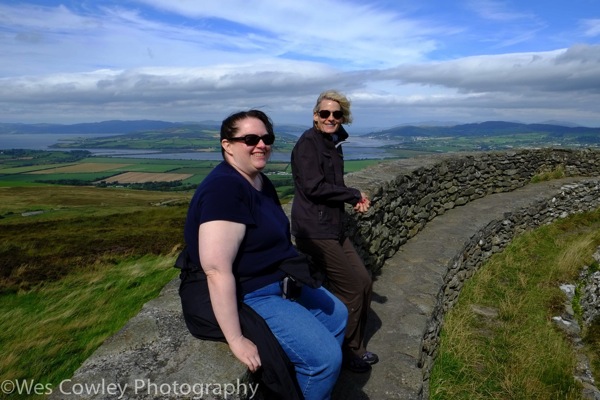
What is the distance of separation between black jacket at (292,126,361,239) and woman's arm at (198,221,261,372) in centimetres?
135

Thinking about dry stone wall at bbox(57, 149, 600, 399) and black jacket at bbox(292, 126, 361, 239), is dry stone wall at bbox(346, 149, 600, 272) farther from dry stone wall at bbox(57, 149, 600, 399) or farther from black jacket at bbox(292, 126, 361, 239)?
black jacket at bbox(292, 126, 361, 239)

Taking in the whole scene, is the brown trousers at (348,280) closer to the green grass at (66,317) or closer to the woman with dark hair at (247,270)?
the woman with dark hair at (247,270)

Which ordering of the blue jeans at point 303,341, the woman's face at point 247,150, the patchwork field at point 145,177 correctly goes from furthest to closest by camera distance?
A: the patchwork field at point 145,177 → the woman's face at point 247,150 → the blue jeans at point 303,341

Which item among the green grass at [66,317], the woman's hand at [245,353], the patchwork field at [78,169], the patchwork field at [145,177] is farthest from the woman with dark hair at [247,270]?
the patchwork field at [78,169]

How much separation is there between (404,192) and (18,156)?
430ft

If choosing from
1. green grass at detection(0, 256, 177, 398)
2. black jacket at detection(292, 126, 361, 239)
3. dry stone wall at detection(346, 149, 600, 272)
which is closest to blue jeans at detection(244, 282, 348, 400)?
black jacket at detection(292, 126, 361, 239)

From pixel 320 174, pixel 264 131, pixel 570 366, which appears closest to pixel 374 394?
pixel 320 174

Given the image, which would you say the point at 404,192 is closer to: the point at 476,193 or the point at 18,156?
the point at 476,193

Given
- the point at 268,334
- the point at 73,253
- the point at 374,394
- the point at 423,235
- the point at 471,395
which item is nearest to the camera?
the point at 268,334

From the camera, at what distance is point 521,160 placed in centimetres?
1094

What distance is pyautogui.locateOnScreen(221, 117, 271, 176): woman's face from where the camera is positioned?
233cm

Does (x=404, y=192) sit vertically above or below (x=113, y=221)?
above

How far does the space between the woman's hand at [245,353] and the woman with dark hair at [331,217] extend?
1497mm

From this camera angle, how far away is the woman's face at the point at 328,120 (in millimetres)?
3439
